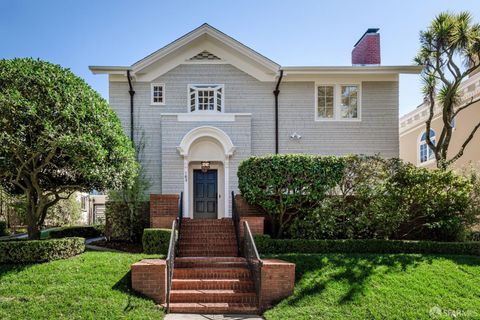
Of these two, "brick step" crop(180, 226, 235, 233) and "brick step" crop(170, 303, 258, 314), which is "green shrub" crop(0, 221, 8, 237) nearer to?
"brick step" crop(180, 226, 235, 233)

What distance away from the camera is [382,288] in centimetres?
831

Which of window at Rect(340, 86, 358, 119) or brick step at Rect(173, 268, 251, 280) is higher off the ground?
window at Rect(340, 86, 358, 119)

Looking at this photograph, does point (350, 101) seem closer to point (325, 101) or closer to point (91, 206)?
point (325, 101)

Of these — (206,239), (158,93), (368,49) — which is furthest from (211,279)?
(368,49)

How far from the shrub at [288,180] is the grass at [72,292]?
4.25 m

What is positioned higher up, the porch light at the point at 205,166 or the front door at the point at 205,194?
the porch light at the point at 205,166

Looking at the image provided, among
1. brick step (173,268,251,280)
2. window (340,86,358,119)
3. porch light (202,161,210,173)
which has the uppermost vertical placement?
window (340,86,358,119)

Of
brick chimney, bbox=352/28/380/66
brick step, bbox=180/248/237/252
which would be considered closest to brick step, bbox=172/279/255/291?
brick step, bbox=180/248/237/252

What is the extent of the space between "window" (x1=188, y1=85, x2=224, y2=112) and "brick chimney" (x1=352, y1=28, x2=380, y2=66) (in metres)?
5.90

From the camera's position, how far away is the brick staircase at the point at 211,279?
26.5 ft

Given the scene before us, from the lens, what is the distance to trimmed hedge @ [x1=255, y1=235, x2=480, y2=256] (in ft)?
35.3

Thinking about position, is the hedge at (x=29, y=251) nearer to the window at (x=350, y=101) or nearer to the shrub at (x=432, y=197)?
the shrub at (x=432, y=197)

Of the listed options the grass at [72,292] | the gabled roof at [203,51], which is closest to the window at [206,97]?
the gabled roof at [203,51]

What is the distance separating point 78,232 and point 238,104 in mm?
8182
